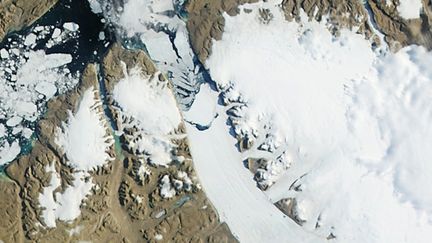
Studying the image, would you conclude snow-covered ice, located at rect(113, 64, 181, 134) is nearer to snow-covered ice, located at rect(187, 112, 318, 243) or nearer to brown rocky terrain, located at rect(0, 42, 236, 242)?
brown rocky terrain, located at rect(0, 42, 236, 242)

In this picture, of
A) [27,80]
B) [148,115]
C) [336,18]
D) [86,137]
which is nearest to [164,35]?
[148,115]

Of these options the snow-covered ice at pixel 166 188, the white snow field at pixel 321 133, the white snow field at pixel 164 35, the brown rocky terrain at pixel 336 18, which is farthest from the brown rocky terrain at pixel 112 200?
the brown rocky terrain at pixel 336 18

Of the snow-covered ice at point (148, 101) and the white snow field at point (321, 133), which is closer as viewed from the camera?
the white snow field at point (321, 133)

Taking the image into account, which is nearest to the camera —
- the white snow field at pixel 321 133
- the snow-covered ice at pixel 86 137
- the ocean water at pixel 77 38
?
the white snow field at pixel 321 133

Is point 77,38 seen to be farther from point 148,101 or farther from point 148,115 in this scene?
point 148,115

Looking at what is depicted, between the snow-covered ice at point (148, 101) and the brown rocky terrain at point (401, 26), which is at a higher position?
Answer: the brown rocky terrain at point (401, 26)

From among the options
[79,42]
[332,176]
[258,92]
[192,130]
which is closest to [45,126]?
[79,42]

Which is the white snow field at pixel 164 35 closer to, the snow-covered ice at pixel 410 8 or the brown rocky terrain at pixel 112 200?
the brown rocky terrain at pixel 112 200
